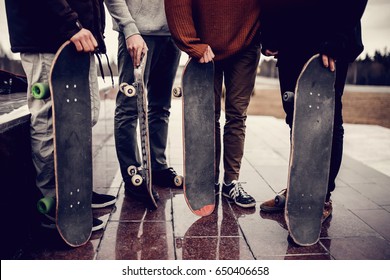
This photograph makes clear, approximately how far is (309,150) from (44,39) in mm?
1580

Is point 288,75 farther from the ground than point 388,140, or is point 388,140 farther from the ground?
point 288,75

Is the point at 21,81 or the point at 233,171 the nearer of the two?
the point at 233,171

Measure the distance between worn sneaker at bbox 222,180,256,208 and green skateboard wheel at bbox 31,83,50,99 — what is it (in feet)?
5.05

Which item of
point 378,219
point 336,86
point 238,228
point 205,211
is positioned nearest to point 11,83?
point 205,211

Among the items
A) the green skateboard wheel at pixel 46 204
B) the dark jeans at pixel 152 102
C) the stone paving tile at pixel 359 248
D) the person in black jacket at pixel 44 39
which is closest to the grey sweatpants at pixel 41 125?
the person in black jacket at pixel 44 39

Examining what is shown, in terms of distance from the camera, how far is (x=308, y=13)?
89.0 inches

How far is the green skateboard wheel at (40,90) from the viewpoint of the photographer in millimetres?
1928

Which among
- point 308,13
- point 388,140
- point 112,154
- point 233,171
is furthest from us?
point 388,140

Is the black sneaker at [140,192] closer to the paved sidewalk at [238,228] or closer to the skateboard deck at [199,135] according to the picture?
the paved sidewalk at [238,228]

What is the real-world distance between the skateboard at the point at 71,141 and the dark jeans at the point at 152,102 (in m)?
0.70

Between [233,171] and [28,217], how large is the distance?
1.45m

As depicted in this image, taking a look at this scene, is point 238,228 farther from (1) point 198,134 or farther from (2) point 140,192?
(2) point 140,192
